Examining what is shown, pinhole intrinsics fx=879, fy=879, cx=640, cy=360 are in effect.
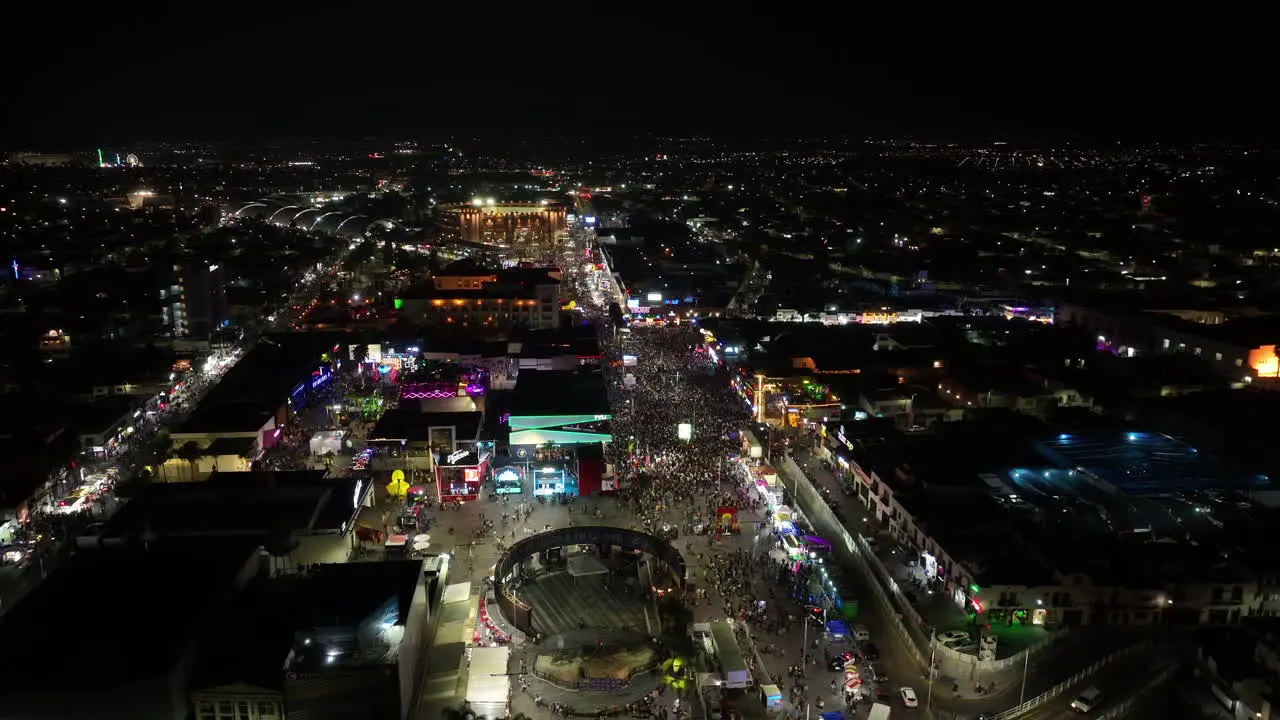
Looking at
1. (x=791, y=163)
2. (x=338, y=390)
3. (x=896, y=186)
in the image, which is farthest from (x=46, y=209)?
A: (x=791, y=163)

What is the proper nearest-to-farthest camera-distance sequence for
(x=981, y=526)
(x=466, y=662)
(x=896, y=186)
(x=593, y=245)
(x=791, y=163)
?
1. (x=466, y=662)
2. (x=981, y=526)
3. (x=593, y=245)
4. (x=896, y=186)
5. (x=791, y=163)

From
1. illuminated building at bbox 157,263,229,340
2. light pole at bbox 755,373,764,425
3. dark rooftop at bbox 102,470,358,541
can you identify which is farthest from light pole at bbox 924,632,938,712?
illuminated building at bbox 157,263,229,340

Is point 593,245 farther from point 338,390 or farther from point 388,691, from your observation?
point 388,691

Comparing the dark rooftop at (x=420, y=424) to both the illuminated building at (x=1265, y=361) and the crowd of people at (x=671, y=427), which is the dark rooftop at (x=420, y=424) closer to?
the crowd of people at (x=671, y=427)

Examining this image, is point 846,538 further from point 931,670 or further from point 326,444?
point 326,444

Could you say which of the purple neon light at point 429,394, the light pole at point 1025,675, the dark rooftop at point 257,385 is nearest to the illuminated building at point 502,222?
the dark rooftop at point 257,385

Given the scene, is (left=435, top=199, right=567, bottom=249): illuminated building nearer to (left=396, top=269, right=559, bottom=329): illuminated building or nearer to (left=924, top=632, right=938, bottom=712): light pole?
(left=396, top=269, right=559, bottom=329): illuminated building
